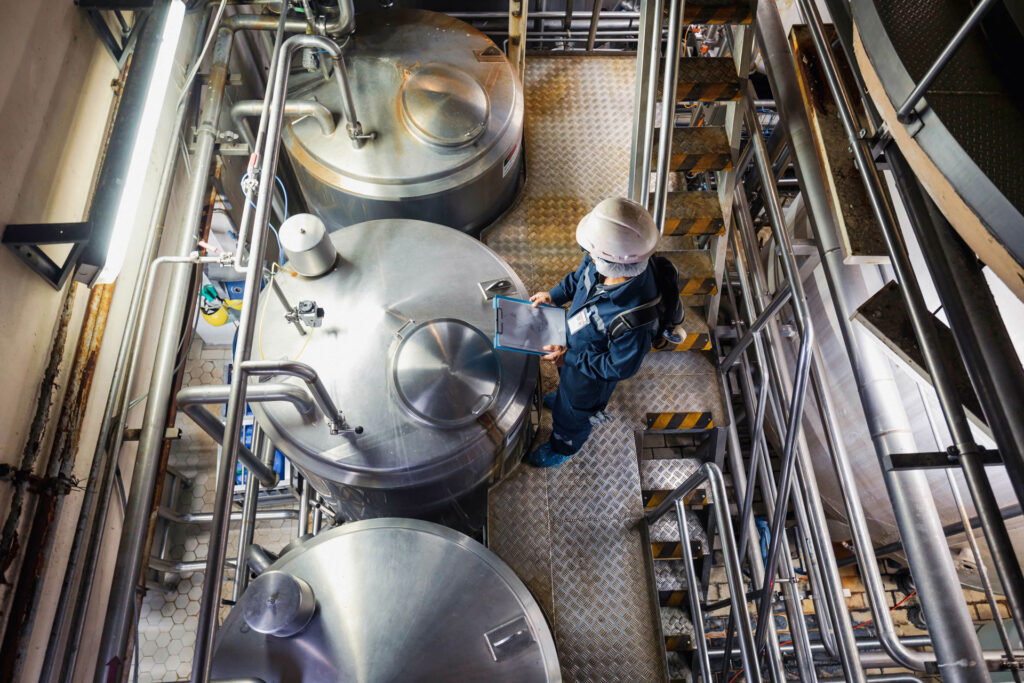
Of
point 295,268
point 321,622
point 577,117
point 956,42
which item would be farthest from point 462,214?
point 956,42

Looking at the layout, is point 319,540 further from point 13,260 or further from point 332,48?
point 332,48

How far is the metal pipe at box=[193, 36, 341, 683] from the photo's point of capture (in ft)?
5.87

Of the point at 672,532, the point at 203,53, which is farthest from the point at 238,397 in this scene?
the point at 672,532

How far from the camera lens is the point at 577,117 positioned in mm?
4777

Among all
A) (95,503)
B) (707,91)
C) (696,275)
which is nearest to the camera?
(95,503)

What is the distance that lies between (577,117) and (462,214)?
5.04ft

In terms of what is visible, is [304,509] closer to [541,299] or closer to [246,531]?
[246,531]

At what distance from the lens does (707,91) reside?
358cm

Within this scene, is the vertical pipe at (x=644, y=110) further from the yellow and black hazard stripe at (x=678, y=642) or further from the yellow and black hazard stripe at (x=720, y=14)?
the yellow and black hazard stripe at (x=678, y=642)

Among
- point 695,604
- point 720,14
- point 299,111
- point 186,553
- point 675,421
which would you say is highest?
point 720,14

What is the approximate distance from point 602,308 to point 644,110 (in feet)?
4.41

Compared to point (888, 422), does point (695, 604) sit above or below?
below

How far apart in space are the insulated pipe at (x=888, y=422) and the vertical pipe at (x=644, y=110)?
59 centimetres

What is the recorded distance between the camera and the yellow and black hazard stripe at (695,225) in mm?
3734
